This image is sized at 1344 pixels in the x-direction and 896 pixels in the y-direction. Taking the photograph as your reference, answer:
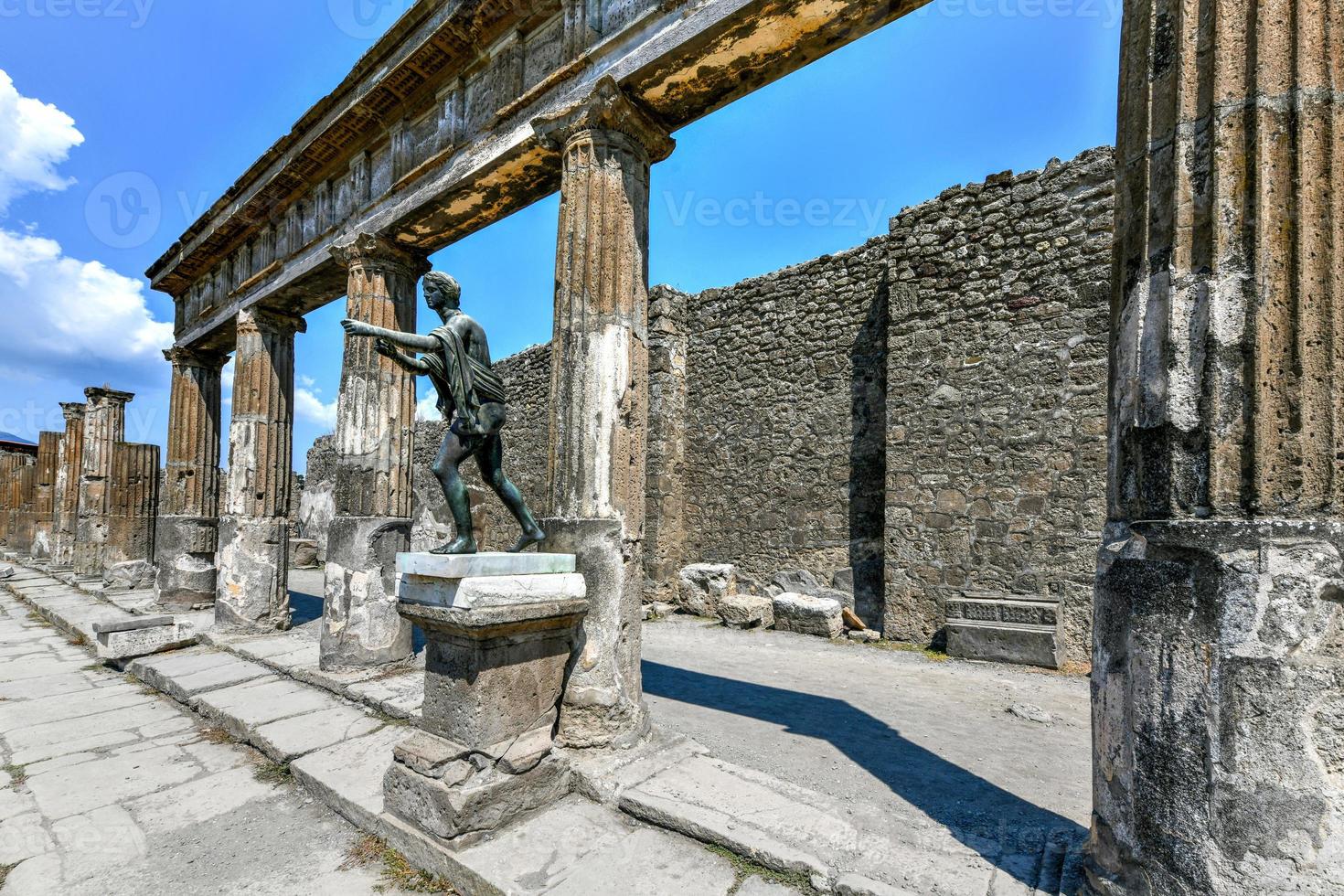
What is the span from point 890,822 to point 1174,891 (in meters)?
1.21

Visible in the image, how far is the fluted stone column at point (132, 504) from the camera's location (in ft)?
37.7

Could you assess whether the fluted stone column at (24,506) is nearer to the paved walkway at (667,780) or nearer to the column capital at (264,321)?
the column capital at (264,321)

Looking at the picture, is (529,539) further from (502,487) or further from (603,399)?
(603,399)

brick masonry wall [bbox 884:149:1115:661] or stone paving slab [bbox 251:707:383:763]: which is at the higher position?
brick masonry wall [bbox 884:149:1115:661]

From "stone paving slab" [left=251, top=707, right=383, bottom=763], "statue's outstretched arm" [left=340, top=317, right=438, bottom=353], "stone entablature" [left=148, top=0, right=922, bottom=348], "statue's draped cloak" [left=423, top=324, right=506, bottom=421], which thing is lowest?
"stone paving slab" [left=251, top=707, right=383, bottom=763]

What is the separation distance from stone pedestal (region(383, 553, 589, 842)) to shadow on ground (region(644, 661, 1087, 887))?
1.71 metres

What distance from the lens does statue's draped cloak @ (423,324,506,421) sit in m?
3.13

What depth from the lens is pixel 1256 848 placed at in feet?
5.02

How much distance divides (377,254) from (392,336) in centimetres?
298

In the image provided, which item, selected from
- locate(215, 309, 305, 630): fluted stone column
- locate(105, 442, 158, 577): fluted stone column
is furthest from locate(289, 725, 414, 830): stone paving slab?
locate(105, 442, 158, 577): fluted stone column

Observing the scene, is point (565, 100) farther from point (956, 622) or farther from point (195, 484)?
point (195, 484)

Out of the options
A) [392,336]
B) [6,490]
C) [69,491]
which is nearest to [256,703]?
[392,336]

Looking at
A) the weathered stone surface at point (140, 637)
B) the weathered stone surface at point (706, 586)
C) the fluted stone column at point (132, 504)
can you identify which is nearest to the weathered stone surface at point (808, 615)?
the weathered stone surface at point (706, 586)

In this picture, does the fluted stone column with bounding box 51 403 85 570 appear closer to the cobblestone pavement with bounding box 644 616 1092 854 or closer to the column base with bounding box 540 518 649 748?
the cobblestone pavement with bounding box 644 616 1092 854
